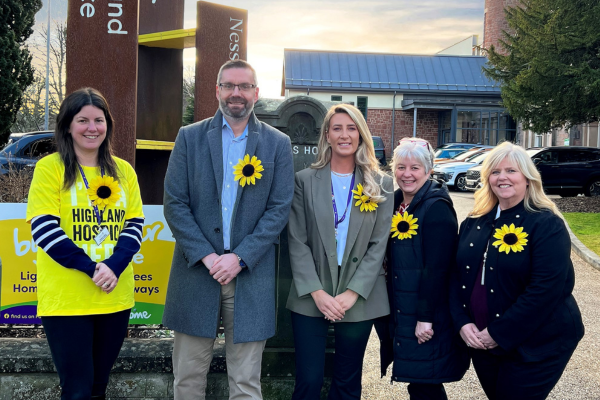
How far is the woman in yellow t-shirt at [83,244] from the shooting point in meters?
2.67

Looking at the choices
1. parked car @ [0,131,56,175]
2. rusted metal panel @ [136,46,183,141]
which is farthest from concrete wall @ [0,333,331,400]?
parked car @ [0,131,56,175]

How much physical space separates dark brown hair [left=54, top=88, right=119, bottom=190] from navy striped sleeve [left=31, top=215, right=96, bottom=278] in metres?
0.20

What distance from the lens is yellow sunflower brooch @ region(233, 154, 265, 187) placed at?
2.92 m

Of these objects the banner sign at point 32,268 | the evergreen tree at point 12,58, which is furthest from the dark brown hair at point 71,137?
the evergreen tree at point 12,58

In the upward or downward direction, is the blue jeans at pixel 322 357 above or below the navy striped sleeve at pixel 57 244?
below

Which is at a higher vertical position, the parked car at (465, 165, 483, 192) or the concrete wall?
the parked car at (465, 165, 483, 192)

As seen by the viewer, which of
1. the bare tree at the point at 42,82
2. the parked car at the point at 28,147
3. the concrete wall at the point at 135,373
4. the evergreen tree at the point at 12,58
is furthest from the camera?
the bare tree at the point at 42,82

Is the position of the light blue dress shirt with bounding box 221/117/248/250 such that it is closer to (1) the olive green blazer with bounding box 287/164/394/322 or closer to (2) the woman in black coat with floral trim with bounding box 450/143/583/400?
(1) the olive green blazer with bounding box 287/164/394/322

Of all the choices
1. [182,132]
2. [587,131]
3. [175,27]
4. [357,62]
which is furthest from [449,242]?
[357,62]

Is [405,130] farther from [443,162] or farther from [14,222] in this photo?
[14,222]

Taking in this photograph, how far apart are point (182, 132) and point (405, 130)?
32.9m

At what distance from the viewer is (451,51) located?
55.6 m

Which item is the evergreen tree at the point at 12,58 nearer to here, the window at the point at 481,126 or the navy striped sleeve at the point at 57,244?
the navy striped sleeve at the point at 57,244

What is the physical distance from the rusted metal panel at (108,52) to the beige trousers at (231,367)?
2.09m
